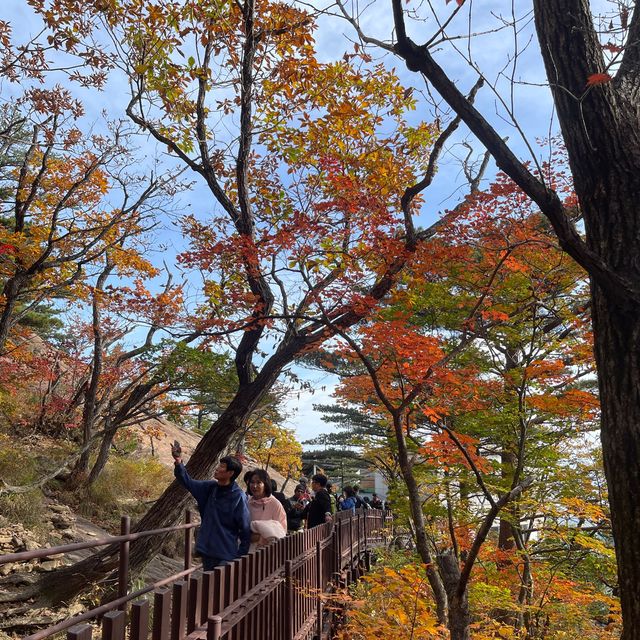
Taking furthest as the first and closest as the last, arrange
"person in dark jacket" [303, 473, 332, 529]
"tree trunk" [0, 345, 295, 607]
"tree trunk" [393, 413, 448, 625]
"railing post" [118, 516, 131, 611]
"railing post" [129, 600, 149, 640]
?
1. "person in dark jacket" [303, 473, 332, 529]
2. "tree trunk" [0, 345, 295, 607]
3. "tree trunk" [393, 413, 448, 625]
4. "railing post" [118, 516, 131, 611]
5. "railing post" [129, 600, 149, 640]

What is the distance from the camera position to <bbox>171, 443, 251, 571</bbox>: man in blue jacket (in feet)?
15.4

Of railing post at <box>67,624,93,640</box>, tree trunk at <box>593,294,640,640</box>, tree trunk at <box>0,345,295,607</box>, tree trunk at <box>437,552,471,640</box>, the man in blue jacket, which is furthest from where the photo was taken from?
tree trunk at <box>0,345,295,607</box>

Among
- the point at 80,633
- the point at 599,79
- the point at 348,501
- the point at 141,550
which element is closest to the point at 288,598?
the point at 141,550

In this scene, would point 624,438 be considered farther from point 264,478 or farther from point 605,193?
point 264,478

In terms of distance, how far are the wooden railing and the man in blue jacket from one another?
0.77 feet

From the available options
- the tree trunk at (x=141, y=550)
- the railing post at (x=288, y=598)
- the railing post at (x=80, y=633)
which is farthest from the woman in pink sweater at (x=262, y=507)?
the railing post at (x=80, y=633)

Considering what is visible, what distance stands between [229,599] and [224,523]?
1.70m

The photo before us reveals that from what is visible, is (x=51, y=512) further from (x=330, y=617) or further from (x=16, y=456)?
(x=330, y=617)

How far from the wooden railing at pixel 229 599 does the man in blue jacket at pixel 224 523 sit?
235 mm

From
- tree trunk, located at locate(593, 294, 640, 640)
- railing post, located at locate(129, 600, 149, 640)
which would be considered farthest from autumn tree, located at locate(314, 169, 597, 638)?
railing post, located at locate(129, 600, 149, 640)

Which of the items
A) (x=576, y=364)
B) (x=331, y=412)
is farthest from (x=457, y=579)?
(x=331, y=412)

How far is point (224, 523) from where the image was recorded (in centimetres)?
476

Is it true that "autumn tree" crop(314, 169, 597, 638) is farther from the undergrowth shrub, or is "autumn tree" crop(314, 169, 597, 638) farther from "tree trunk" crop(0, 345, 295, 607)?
the undergrowth shrub

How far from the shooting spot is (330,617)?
745cm
